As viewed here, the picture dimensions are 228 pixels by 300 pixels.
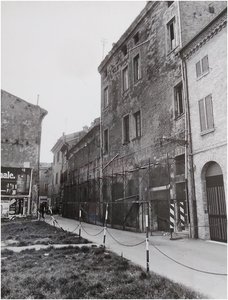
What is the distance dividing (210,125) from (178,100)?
3.23m

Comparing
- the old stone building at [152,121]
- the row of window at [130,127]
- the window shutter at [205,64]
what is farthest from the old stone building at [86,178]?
the window shutter at [205,64]

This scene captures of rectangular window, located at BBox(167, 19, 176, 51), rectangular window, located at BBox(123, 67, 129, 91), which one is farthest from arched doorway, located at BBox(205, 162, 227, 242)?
rectangular window, located at BBox(123, 67, 129, 91)

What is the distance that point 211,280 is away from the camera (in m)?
5.56

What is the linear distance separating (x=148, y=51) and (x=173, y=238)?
11362 millimetres

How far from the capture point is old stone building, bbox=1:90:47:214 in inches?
933

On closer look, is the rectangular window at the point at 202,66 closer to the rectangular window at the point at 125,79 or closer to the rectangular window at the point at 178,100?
the rectangular window at the point at 178,100

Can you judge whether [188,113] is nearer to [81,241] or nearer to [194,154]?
[194,154]

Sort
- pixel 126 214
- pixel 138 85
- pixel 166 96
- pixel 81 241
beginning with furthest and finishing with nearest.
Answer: pixel 138 85
pixel 126 214
pixel 166 96
pixel 81 241

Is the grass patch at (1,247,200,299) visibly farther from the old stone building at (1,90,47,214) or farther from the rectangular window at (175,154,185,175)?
the old stone building at (1,90,47,214)

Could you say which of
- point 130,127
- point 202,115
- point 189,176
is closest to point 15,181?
point 130,127

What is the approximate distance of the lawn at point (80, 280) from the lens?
4734mm

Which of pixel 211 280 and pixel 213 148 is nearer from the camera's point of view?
pixel 211 280

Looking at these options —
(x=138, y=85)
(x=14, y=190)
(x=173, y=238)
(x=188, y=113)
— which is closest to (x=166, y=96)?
(x=188, y=113)

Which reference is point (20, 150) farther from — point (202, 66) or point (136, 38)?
point (202, 66)
